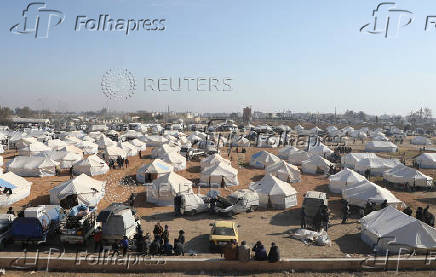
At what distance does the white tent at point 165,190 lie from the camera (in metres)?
19.8

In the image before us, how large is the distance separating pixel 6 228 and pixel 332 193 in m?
20.7

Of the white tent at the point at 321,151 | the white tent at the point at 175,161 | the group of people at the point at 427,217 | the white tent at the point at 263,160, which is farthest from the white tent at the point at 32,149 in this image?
the group of people at the point at 427,217

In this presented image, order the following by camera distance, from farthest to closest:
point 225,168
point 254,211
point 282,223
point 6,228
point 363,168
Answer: point 363,168 < point 225,168 < point 254,211 < point 282,223 < point 6,228

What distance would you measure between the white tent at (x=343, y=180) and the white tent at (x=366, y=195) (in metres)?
3.22

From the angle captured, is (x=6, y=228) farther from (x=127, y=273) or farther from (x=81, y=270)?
(x=127, y=273)

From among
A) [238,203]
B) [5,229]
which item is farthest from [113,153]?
[5,229]

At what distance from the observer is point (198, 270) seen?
1088cm

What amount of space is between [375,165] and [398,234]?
787 inches

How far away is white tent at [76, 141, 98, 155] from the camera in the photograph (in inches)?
1622

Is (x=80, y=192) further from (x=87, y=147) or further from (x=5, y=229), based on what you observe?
(x=87, y=147)

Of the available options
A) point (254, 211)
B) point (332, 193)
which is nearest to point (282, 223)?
point (254, 211)

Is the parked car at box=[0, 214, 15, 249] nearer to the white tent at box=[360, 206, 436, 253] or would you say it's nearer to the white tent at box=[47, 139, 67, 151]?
the white tent at box=[360, 206, 436, 253]

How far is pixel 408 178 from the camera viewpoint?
82.5 ft

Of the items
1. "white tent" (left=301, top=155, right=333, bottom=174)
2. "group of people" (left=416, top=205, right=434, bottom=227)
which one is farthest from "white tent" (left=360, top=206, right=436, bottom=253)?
"white tent" (left=301, top=155, right=333, bottom=174)
